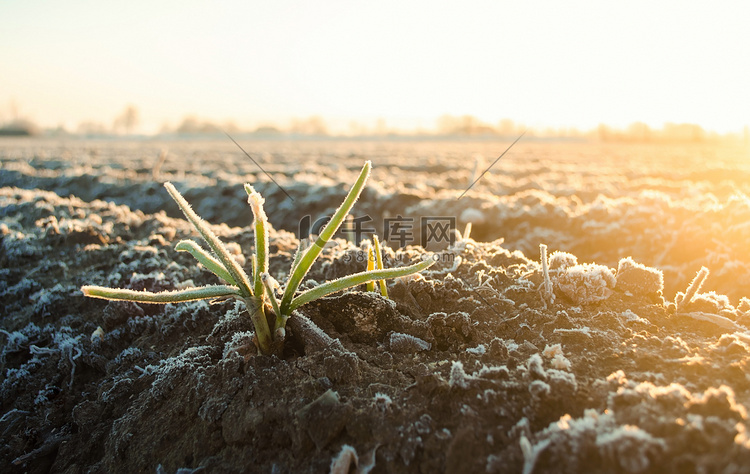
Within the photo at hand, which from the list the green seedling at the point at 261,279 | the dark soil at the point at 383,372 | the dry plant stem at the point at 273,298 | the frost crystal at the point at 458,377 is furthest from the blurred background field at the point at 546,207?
the dry plant stem at the point at 273,298

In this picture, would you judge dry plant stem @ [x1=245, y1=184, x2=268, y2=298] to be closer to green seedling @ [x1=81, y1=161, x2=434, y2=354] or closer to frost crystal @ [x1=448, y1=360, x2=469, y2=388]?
green seedling @ [x1=81, y1=161, x2=434, y2=354]

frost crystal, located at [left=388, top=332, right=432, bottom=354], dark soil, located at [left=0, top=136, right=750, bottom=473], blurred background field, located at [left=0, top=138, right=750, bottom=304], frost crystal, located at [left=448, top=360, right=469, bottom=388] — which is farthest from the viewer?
blurred background field, located at [left=0, top=138, right=750, bottom=304]

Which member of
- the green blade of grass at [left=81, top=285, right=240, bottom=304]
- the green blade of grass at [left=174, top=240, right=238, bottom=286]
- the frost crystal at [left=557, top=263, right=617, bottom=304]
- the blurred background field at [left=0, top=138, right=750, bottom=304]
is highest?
the green blade of grass at [left=174, top=240, right=238, bottom=286]

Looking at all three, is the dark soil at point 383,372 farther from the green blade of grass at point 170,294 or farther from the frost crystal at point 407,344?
the green blade of grass at point 170,294

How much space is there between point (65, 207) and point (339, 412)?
4.61 m

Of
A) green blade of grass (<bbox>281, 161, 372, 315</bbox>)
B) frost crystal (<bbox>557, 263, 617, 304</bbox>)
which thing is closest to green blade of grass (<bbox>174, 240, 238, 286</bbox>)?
green blade of grass (<bbox>281, 161, 372, 315</bbox>)

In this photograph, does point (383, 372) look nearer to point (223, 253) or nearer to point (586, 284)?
point (223, 253)

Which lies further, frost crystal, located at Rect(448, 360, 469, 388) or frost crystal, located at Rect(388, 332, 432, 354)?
frost crystal, located at Rect(388, 332, 432, 354)

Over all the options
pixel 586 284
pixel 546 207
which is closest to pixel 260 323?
pixel 586 284

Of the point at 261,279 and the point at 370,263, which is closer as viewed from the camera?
the point at 261,279

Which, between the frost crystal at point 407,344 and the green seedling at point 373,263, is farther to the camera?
the green seedling at point 373,263

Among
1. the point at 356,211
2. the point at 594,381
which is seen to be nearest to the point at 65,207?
the point at 356,211

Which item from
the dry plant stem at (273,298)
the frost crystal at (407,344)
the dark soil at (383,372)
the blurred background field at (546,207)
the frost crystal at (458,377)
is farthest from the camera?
the blurred background field at (546,207)

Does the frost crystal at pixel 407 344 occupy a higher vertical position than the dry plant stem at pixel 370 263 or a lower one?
lower
